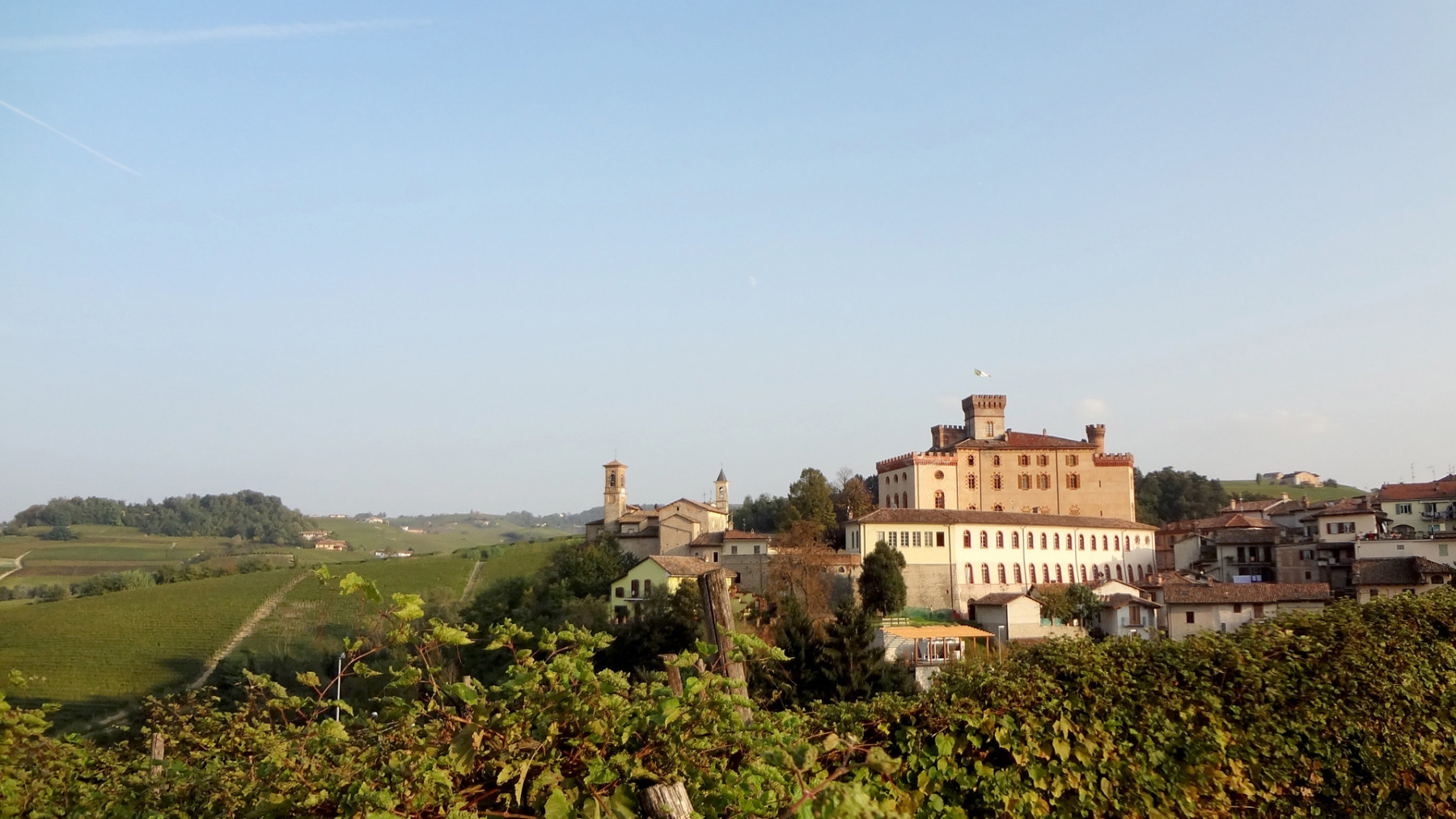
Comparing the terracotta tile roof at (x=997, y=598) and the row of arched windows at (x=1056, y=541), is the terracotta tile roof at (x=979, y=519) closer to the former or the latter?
the row of arched windows at (x=1056, y=541)

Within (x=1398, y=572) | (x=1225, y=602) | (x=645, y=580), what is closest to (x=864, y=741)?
(x=645, y=580)

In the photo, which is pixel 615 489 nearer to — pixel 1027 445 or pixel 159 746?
pixel 1027 445

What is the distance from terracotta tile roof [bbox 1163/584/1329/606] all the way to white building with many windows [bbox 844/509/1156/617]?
26.2 feet

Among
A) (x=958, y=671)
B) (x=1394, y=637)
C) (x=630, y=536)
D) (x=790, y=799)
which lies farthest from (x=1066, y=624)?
(x=790, y=799)

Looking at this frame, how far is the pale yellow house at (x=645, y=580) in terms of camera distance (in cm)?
4669

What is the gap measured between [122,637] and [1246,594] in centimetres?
5894

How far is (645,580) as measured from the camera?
48125mm

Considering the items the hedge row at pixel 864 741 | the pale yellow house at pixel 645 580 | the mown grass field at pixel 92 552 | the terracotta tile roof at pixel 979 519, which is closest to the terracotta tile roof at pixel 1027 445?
the terracotta tile roof at pixel 979 519

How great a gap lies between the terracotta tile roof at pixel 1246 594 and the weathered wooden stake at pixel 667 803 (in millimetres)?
46013

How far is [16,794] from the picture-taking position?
5.36 m

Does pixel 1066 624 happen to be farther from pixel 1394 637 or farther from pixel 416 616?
pixel 416 616

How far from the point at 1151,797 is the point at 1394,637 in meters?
3.50

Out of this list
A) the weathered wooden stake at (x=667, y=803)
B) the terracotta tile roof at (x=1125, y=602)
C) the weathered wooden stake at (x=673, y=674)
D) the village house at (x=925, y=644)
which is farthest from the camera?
the terracotta tile roof at (x=1125, y=602)

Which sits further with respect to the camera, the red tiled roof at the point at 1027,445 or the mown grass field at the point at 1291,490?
the mown grass field at the point at 1291,490
